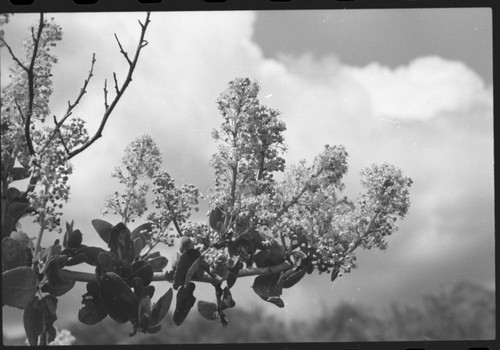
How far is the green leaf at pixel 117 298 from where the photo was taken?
2.94 meters

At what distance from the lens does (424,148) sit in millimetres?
2959

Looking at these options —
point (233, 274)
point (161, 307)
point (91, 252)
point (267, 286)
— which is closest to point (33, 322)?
point (91, 252)

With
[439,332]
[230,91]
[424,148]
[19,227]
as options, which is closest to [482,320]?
[439,332]

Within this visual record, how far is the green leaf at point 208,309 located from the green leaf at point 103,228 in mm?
366

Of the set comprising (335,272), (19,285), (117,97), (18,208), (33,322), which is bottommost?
(33,322)

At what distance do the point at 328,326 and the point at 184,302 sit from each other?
0.47 m

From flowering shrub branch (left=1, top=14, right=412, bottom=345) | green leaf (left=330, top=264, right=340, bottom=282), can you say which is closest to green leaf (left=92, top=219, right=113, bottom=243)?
flowering shrub branch (left=1, top=14, right=412, bottom=345)

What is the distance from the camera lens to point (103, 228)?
2930mm

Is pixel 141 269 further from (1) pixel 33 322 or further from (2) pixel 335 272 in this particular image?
(2) pixel 335 272

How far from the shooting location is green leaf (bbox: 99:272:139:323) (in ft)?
9.63

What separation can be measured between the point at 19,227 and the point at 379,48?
1278 mm

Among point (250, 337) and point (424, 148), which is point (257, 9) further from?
point (250, 337)

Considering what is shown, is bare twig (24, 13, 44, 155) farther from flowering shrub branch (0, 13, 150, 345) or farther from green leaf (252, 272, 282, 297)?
green leaf (252, 272, 282, 297)

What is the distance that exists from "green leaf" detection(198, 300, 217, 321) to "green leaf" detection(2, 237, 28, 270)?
571 millimetres
